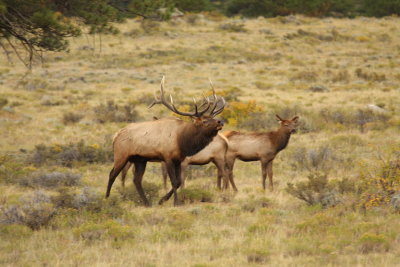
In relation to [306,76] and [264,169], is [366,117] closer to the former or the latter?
[264,169]

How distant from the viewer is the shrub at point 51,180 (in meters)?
12.3

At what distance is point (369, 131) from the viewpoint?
18219mm

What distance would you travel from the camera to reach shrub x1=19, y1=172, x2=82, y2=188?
12.3 meters

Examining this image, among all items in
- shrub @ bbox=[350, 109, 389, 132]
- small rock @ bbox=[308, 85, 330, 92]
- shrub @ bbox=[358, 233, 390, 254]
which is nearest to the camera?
shrub @ bbox=[358, 233, 390, 254]

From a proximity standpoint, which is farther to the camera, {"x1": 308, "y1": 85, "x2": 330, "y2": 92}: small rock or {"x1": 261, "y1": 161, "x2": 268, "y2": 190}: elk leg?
{"x1": 308, "y1": 85, "x2": 330, "y2": 92}: small rock

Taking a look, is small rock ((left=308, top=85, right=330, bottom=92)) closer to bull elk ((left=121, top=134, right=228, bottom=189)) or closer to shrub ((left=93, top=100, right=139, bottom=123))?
shrub ((left=93, top=100, right=139, bottom=123))

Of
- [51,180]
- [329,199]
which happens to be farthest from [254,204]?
[51,180]

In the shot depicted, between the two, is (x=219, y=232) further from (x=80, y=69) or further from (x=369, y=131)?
(x=80, y=69)

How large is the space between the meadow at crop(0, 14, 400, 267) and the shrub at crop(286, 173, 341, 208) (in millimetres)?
35

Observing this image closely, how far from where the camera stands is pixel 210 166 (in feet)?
48.2

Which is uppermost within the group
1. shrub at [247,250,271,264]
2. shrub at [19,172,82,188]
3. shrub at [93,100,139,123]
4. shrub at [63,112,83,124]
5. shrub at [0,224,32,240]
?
shrub at [247,250,271,264]

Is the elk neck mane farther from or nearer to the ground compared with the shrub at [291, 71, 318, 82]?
farther from the ground

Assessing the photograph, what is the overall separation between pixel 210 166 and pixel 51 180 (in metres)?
4.11

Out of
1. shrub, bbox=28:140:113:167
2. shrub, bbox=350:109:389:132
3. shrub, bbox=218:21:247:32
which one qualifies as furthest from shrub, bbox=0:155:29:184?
shrub, bbox=218:21:247:32
